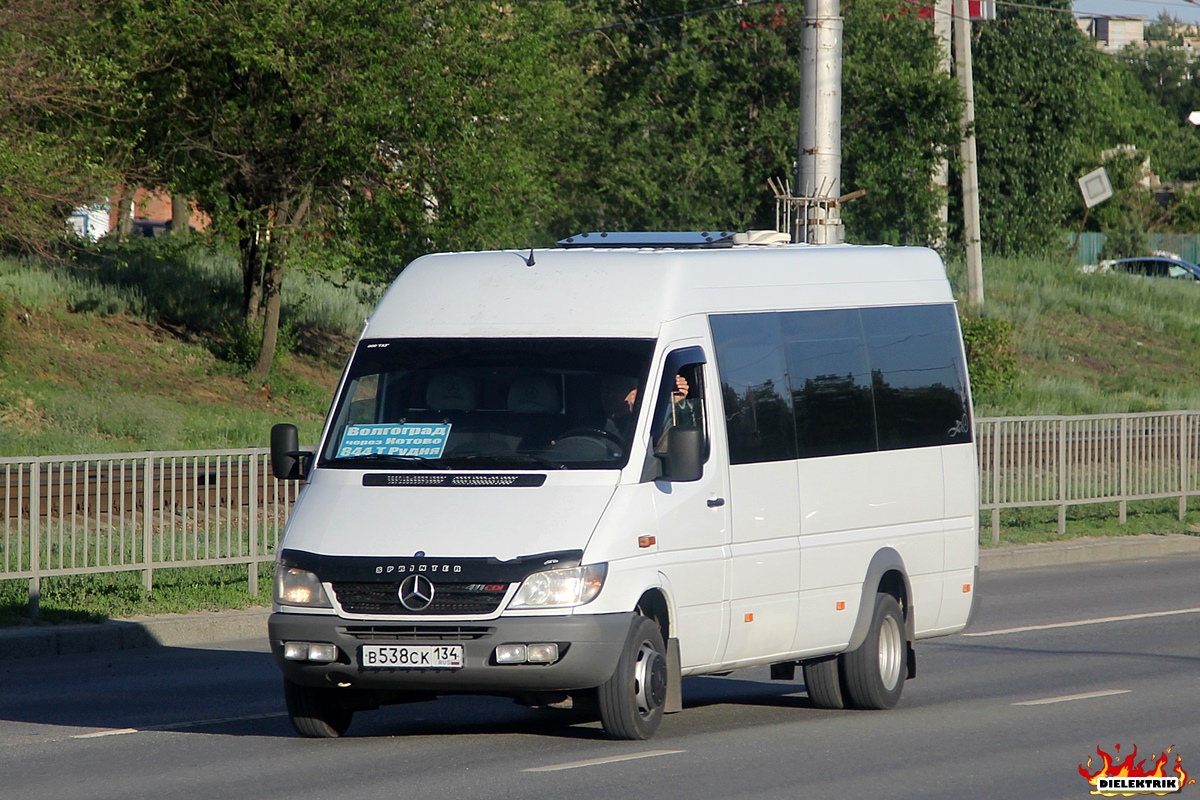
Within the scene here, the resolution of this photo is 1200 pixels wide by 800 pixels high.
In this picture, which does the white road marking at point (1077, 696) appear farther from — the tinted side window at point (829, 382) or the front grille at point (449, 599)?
the front grille at point (449, 599)

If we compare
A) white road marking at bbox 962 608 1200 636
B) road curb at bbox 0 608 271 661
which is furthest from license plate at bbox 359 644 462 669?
white road marking at bbox 962 608 1200 636

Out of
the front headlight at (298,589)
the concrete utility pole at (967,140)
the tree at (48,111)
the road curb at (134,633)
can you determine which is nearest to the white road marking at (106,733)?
the front headlight at (298,589)

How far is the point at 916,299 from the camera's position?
37.6 feet

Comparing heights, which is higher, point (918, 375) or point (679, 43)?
point (679, 43)

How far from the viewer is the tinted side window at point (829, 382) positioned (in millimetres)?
10180

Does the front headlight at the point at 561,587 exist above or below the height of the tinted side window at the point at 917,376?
below

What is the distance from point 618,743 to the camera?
29.0ft

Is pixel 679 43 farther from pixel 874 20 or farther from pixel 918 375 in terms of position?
pixel 918 375

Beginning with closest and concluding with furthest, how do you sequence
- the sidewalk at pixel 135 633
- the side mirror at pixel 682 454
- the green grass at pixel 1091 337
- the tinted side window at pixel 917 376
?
the side mirror at pixel 682 454, the tinted side window at pixel 917 376, the sidewalk at pixel 135 633, the green grass at pixel 1091 337

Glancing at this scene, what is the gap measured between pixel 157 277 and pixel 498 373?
24.7 m

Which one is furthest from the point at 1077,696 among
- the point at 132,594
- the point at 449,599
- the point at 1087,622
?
the point at 132,594

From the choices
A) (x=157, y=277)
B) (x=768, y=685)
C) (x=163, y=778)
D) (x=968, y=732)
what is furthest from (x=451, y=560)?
(x=157, y=277)

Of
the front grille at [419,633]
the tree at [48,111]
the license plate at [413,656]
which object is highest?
the tree at [48,111]

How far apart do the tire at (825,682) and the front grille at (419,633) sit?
2.76 m
